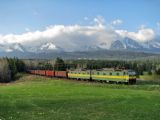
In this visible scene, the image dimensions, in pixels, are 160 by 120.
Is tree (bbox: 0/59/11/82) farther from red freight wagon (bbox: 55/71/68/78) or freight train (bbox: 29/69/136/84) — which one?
freight train (bbox: 29/69/136/84)

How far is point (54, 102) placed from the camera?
42.5 meters

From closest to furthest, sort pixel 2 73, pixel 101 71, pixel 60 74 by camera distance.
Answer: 1. pixel 101 71
2. pixel 60 74
3. pixel 2 73

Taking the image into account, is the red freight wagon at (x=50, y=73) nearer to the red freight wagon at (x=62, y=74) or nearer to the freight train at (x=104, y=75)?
the red freight wagon at (x=62, y=74)

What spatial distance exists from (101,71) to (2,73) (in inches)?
2157

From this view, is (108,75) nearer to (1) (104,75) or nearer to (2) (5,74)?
(1) (104,75)

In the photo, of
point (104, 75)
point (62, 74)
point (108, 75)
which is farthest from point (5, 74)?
point (108, 75)

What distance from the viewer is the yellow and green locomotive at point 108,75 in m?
84.2

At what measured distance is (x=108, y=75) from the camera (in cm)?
9238

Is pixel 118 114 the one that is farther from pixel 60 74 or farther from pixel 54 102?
pixel 60 74

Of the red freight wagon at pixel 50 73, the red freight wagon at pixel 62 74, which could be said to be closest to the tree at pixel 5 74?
the red freight wagon at pixel 50 73

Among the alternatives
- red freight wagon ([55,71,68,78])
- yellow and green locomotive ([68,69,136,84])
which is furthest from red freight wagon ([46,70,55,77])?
yellow and green locomotive ([68,69,136,84])

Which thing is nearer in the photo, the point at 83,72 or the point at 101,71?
the point at 101,71

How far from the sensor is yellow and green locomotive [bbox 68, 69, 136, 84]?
84.2m

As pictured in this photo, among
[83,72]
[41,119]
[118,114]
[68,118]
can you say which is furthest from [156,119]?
[83,72]
